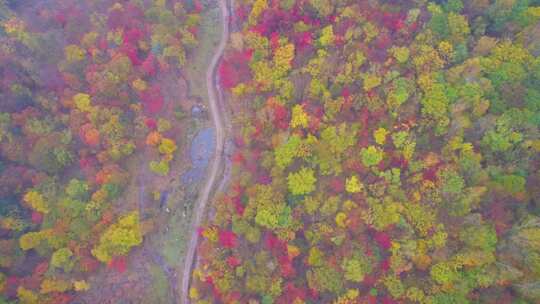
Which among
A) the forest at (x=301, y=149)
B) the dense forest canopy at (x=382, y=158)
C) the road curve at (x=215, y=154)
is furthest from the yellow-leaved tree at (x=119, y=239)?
the dense forest canopy at (x=382, y=158)

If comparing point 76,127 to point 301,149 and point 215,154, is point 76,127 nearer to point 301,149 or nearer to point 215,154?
point 215,154

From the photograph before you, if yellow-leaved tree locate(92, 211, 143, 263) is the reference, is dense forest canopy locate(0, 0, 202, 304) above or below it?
above

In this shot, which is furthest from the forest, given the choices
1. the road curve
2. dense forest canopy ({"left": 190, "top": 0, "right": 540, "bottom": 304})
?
the road curve

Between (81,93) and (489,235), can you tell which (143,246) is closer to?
(81,93)

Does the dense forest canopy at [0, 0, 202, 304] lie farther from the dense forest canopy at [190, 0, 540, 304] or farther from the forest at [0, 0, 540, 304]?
the dense forest canopy at [190, 0, 540, 304]

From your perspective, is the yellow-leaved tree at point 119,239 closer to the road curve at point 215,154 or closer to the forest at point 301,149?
the forest at point 301,149

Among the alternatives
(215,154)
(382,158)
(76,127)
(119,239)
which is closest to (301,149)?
(382,158)
